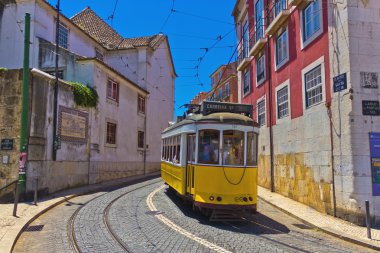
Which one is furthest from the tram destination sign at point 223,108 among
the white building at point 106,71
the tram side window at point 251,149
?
the white building at point 106,71

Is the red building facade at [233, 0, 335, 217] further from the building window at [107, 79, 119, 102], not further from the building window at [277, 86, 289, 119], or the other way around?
the building window at [107, 79, 119, 102]

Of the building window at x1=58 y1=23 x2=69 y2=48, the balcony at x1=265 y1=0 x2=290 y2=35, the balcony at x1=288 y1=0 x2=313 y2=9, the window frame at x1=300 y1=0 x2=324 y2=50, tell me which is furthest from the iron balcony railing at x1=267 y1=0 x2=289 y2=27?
the building window at x1=58 y1=23 x2=69 y2=48

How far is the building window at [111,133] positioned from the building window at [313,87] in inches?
495

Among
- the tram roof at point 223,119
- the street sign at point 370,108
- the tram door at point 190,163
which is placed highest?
the street sign at point 370,108

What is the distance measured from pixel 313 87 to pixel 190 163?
5521 millimetres

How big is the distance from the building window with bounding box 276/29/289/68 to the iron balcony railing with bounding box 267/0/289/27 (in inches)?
38.7

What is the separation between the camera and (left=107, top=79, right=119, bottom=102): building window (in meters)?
22.2

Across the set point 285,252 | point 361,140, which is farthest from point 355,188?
point 285,252

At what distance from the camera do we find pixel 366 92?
10.5 meters

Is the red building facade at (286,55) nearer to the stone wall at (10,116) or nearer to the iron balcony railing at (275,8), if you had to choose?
the iron balcony railing at (275,8)

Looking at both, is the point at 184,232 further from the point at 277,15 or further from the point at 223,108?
the point at 277,15

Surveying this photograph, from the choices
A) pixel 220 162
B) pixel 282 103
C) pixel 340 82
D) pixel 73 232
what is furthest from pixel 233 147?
pixel 282 103

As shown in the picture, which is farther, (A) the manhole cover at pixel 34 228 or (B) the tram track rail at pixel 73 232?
(A) the manhole cover at pixel 34 228

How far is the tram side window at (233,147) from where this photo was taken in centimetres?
1009
